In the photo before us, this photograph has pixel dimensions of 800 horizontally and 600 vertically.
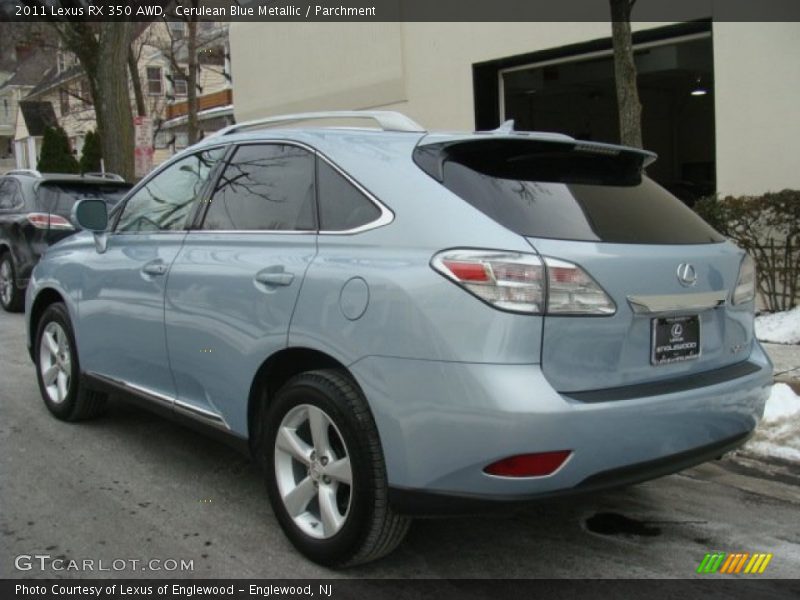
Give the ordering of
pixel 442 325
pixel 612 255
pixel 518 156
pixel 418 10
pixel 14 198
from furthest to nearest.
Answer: pixel 418 10, pixel 14 198, pixel 518 156, pixel 612 255, pixel 442 325

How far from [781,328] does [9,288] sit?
9073 mm

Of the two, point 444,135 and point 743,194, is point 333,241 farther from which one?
point 743,194

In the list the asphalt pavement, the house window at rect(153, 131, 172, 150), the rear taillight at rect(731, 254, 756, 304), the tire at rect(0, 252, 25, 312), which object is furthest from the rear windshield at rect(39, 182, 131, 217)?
the house window at rect(153, 131, 172, 150)

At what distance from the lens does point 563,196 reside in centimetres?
307

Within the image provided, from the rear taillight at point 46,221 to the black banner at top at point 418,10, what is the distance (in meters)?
6.23

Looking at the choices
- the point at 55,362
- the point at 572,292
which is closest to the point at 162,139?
the point at 55,362

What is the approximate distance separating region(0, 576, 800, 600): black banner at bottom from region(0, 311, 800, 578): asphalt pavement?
0.20 ft

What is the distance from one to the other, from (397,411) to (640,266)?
3.31ft

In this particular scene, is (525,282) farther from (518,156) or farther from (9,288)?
(9,288)

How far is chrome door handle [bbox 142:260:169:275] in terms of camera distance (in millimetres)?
3992

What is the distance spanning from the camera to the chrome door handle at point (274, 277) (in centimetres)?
323

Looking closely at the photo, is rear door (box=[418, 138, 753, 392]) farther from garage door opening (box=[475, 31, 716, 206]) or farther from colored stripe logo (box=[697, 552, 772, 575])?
garage door opening (box=[475, 31, 716, 206])

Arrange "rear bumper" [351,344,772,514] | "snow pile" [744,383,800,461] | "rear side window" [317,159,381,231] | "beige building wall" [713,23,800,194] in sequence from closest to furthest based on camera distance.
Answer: "rear bumper" [351,344,772,514], "rear side window" [317,159,381,231], "snow pile" [744,383,800,461], "beige building wall" [713,23,800,194]

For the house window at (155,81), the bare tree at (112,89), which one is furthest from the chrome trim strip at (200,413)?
the house window at (155,81)
